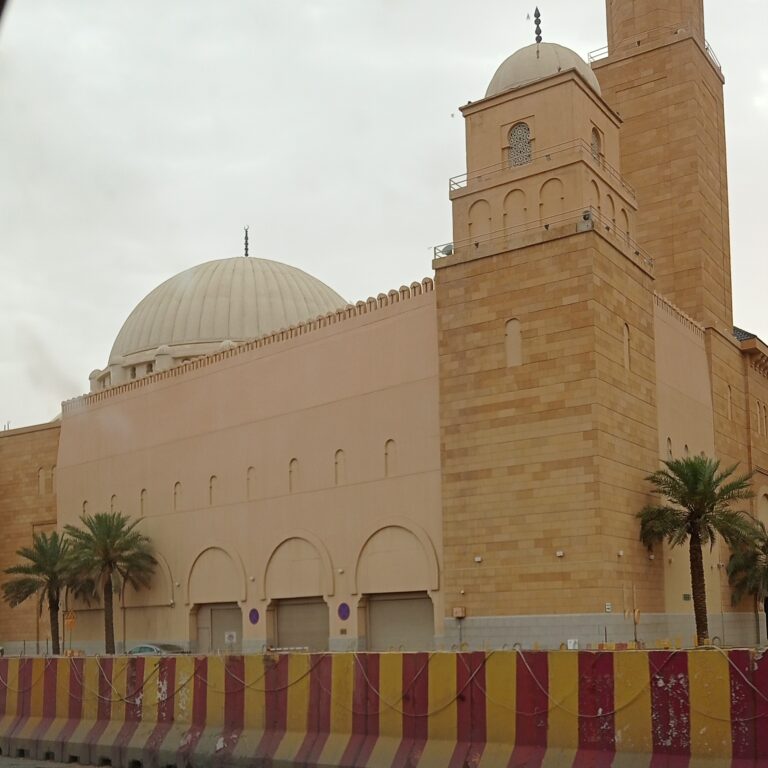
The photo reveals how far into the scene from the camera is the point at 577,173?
88.8ft

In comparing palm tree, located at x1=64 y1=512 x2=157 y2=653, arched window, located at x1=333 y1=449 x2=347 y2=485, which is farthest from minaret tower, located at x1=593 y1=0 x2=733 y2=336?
palm tree, located at x1=64 y1=512 x2=157 y2=653

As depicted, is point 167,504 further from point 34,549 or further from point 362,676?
point 362,676

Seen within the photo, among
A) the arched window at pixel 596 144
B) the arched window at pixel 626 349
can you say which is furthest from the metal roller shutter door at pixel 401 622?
the arched window at pixel 596 144

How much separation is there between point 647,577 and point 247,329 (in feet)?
71.5

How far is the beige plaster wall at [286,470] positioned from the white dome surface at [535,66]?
611 centimetres

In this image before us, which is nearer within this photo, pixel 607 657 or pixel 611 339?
pixel 607 657

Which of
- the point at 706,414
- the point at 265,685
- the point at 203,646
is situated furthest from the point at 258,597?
the point at 265,685

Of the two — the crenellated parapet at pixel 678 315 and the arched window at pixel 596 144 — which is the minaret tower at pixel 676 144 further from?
the arched window at pixel 596 144

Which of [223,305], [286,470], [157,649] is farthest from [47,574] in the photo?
[223,305]

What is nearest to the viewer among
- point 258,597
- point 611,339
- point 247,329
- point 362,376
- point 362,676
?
point 362,676

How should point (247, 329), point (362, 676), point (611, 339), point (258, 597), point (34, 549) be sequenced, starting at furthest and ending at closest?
point (247, 329) → point (34, 549) → point (258, 597) → point (611, 339) → point (362, 676)

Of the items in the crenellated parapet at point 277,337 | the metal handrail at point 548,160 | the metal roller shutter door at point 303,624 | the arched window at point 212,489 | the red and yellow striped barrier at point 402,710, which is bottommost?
the red and yellow striped barrier at point 402,710

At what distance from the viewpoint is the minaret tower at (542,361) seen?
2469 cm

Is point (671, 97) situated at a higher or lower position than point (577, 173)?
higher
